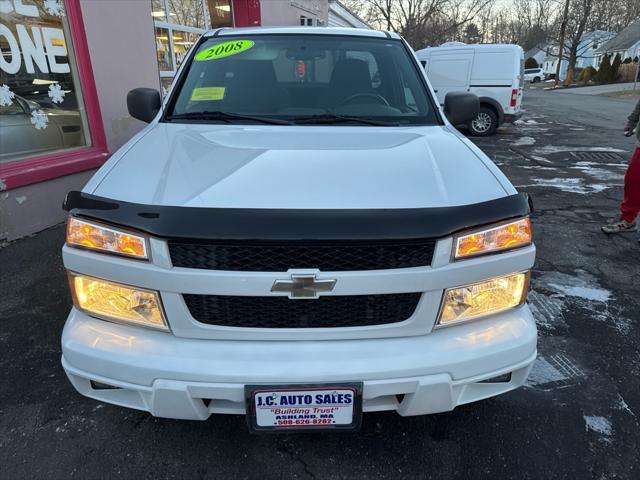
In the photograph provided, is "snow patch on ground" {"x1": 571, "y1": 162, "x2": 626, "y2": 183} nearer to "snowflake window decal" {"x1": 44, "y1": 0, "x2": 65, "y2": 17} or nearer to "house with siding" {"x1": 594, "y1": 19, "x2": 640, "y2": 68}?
"snowflake window decal" {"x1": 44, "y1": 0, "x2": 65, "y2": 17}

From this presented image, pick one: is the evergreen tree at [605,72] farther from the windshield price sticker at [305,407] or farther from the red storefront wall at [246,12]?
the windshield price sticker at [305,407]

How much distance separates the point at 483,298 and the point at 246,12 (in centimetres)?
945

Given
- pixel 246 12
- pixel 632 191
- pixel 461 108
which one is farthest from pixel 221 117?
pixel 246 12

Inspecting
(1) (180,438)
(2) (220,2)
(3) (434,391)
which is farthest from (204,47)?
(2) (220,2)

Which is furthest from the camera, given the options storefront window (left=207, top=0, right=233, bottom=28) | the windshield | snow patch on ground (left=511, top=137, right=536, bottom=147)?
snow patch on ground (left=511, top=137, right=536, bottom=147)

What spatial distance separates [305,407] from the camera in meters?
1.59

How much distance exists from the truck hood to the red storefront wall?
8.28m

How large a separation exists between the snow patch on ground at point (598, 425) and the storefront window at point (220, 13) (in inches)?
363

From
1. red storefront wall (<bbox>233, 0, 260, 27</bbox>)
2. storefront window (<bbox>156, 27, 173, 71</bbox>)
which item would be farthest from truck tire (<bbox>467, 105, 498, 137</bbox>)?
storefront window (<bbox>156, 27, 173, 71</bbox>)

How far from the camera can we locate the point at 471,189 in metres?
1.74

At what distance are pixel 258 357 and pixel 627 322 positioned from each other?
273 centimetres

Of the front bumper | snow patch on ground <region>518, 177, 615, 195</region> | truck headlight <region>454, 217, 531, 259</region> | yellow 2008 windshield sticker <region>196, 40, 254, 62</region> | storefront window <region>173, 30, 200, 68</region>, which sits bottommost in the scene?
snow patch on ground <region>518, 177, 615, 195</region>

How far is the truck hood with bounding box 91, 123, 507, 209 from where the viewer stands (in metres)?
1.61

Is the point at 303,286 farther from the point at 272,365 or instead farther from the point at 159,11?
Answer: the point at 159,11
